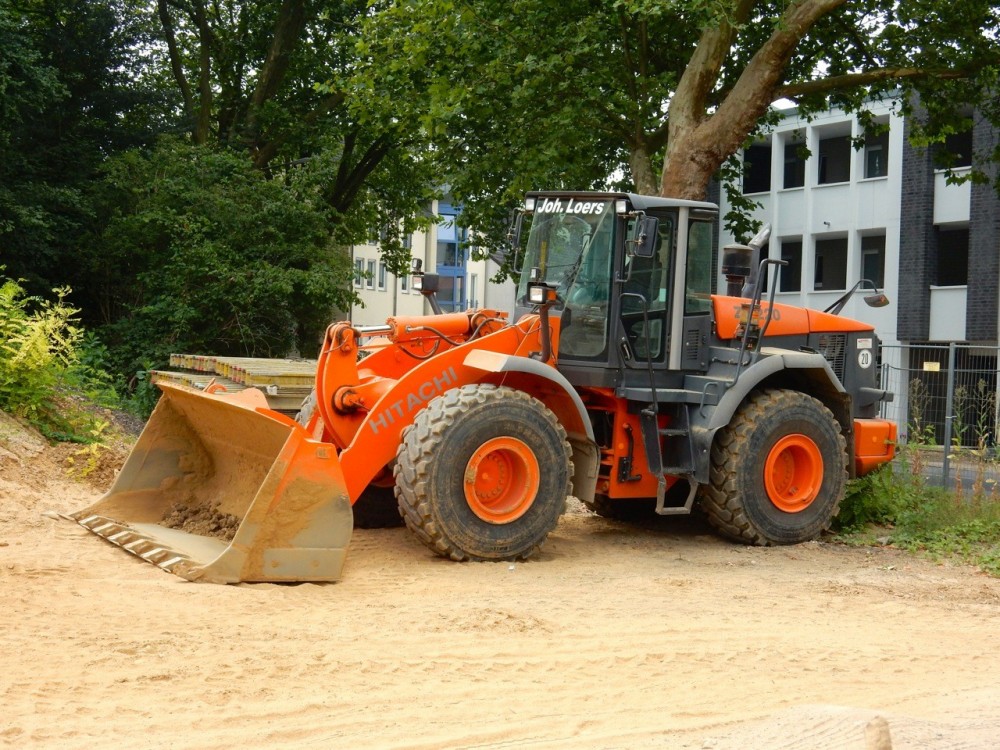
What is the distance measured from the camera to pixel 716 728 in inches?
198

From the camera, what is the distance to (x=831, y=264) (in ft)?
117

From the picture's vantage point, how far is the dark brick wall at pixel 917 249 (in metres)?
32.1

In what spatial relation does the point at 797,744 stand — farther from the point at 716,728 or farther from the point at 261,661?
the point at 261,661

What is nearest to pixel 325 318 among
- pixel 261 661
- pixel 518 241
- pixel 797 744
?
pixel 518 241

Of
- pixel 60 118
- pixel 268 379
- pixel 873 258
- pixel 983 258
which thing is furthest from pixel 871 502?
pixel 873 258

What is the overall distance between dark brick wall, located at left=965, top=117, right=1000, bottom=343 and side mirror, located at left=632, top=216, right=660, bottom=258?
943 inches

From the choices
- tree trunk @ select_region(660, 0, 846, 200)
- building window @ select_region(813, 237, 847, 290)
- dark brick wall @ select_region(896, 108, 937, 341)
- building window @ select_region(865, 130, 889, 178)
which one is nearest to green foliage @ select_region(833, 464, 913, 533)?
tree trunk @ select_region(660, 0, 846, 200)

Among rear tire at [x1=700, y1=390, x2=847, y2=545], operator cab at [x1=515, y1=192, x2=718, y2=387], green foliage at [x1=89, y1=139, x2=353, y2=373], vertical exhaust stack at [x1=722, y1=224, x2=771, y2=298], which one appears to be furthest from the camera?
green foliage at [x1=89, y1=139, x2=353, y2=373]

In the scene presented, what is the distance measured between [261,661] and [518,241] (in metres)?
5.18

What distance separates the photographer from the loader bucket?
7.41 metres

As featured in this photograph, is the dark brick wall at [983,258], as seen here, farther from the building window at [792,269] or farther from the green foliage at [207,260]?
the green foliage at [207,260]

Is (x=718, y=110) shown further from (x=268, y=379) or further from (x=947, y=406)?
(x=268, y=379)

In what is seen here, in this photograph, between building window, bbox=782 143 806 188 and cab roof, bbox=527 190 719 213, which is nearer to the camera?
cab roof, bbox=527 190 719 213

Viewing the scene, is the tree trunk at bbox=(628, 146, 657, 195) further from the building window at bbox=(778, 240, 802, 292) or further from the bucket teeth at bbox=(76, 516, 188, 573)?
the building window at bbox=(778, 240, 802, 292)
